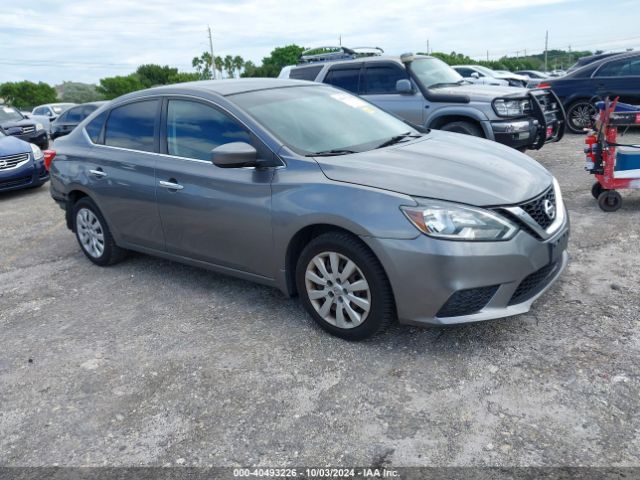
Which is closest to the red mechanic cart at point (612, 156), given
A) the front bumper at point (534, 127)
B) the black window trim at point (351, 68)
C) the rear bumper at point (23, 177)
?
the front bumper at point (534, 127)

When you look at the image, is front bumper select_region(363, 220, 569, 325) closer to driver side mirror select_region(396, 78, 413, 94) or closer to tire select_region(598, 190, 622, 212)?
tire select_region(598, 190, 622, 212)

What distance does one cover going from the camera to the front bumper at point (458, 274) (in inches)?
124

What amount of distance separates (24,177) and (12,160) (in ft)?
1.08

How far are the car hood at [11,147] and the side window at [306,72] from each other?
4.87 m

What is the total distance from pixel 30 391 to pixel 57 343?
634mm

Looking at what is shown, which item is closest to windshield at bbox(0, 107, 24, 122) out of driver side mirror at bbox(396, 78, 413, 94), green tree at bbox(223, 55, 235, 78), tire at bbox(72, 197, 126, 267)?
driver side mirror at bbox(396, 78, 413, 94)

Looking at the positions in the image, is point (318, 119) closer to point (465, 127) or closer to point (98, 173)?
point (98, 173)

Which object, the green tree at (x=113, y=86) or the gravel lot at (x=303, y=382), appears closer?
the gravel lot at (x=303, y=382)

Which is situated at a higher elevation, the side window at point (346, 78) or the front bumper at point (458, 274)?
the side window at point (346, 78)

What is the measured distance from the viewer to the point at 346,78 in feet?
31.4

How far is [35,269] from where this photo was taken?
571cm

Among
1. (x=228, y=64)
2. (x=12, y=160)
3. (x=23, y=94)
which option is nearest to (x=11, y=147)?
(x=12, y=160)

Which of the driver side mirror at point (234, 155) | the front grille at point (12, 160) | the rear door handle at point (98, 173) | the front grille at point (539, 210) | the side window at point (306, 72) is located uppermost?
the side window at point (306, 72)

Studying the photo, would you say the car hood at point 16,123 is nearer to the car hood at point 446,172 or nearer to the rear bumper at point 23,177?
the rear bumper at point 23,177
